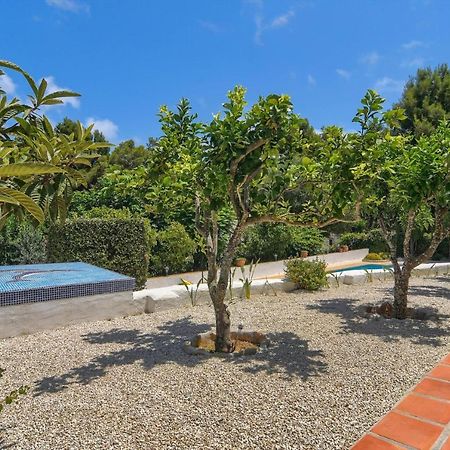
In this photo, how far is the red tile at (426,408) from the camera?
3.31m

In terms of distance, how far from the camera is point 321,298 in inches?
344

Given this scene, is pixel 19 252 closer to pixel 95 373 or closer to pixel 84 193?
pixel 84 193

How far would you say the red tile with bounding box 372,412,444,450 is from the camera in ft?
9.59

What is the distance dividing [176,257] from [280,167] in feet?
34.0

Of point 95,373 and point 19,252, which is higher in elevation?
point 19,252

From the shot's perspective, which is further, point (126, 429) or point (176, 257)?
point (176, 257)

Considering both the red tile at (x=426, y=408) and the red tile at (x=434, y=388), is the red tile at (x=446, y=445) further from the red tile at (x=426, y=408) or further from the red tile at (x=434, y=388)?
the red tile at (x=434, y=388)

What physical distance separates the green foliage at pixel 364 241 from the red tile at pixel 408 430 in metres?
22.6

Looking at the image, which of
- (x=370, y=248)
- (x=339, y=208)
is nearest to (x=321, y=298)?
(x=339, y=208)

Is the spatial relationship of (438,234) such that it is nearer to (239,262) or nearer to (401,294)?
(401,294)

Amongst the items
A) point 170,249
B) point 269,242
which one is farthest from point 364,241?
point 170,249

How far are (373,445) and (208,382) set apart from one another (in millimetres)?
Answer: 1805

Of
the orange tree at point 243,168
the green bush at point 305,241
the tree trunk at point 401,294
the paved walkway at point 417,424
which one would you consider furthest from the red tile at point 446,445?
the green bush at point 305,241

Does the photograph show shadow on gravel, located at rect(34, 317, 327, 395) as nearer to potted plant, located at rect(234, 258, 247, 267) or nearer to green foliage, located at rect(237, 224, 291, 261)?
potted plant, located at rect(234, 258, 247, 267)
